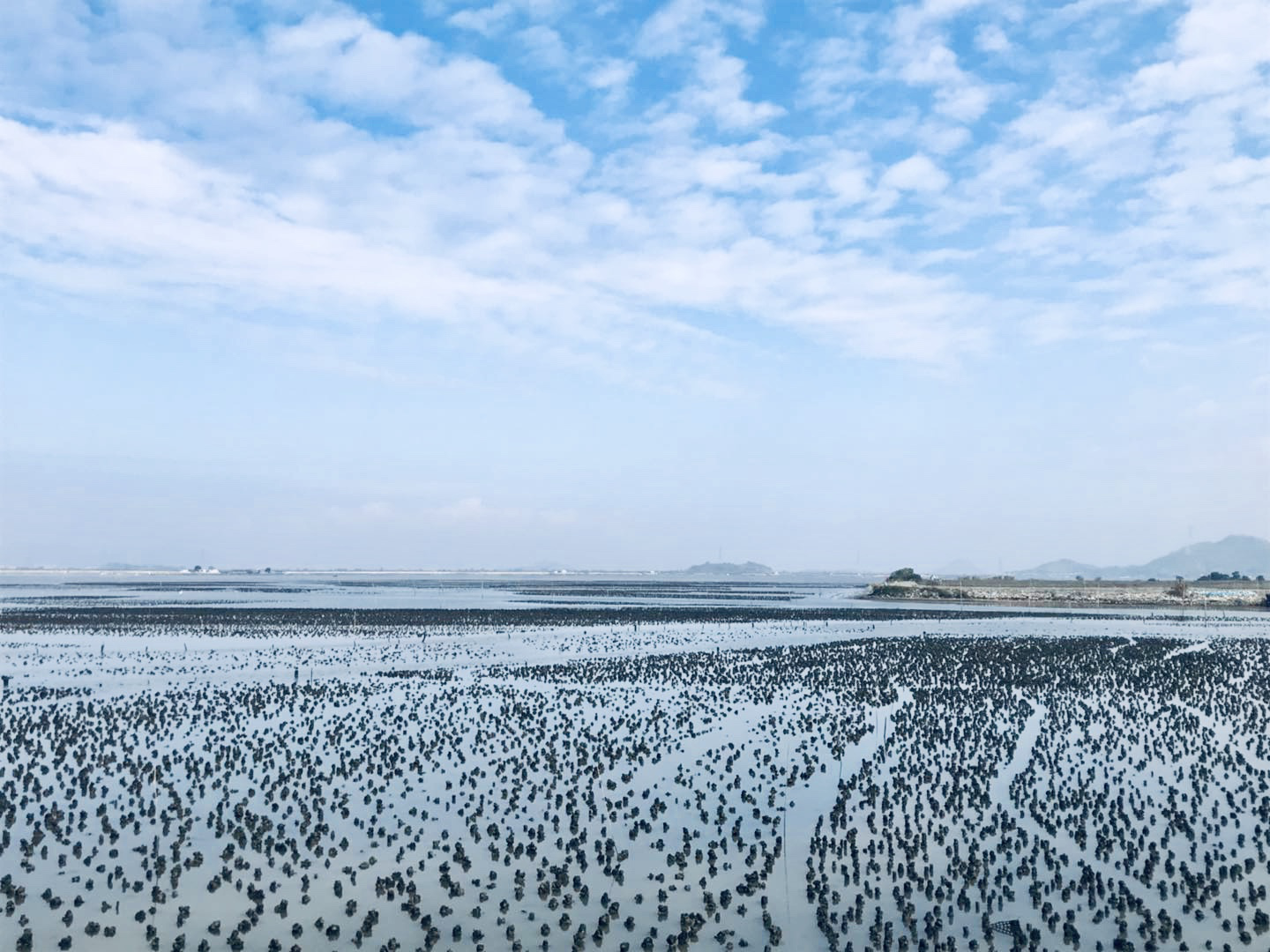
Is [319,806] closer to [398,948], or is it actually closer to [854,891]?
[398,948]

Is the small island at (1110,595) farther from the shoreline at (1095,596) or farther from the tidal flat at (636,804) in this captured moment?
the tidal flat at (636,804)

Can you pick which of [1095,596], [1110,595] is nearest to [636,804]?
[1095,596]

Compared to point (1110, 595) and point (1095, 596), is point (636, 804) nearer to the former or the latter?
point (1095, 596)

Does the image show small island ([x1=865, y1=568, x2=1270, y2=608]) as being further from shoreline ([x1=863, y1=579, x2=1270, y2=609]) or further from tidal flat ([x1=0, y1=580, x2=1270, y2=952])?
tidal flat ([x1=0, y1=580, x2=1270, y2=952])

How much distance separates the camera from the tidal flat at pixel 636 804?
17.0 metres

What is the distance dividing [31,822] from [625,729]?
17015mm

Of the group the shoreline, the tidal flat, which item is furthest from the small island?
the tidal flat

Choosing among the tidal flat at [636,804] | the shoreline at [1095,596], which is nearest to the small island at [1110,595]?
the shoreline at [1095,596]

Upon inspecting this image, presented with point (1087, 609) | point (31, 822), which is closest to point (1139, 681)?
point (31, 822)

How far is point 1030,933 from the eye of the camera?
54.1 feet

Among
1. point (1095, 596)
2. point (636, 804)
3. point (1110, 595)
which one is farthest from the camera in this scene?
point (1110, 595)

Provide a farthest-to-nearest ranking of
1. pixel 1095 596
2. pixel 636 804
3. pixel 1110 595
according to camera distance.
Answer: pixel 1110 595, pixel 1095 596, pixel 636 804

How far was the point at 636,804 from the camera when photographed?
24.3 metres

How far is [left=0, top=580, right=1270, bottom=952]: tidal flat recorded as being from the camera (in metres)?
17.0
